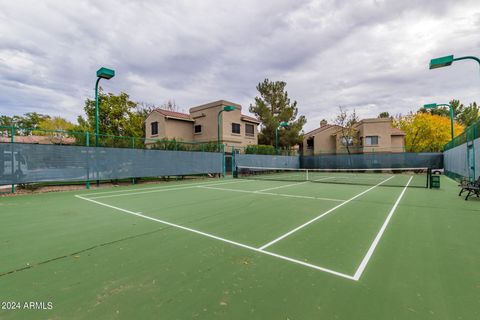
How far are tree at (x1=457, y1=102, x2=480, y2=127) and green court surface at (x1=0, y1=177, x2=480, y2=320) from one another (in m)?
61.7

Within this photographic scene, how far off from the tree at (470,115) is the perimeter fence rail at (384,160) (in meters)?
37.4

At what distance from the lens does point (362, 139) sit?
3394 centimetres

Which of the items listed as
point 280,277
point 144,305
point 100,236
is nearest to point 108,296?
point 144,305

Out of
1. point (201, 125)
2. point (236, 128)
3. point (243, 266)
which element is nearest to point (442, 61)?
point (243, 266)

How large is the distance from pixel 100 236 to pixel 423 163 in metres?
30.3

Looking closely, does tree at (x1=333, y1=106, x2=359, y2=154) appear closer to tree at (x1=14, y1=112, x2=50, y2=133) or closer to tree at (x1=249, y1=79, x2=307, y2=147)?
tree at (x1=249, y1=79, x2=307, y2=147)

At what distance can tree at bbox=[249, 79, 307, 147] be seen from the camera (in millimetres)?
37312

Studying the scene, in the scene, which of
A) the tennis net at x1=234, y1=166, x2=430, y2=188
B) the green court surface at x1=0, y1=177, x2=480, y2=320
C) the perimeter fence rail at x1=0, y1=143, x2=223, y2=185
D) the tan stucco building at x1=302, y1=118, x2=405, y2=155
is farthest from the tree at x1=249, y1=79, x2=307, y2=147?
the green court surface at x1=0, y1=177, x2=480, y2=320

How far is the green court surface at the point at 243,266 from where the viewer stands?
2369 millimetres

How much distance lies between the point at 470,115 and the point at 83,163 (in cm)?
6973

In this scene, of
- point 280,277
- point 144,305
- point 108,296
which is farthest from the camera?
point 280,277

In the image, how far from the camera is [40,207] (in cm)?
771

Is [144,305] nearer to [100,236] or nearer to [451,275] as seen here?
[100,236]

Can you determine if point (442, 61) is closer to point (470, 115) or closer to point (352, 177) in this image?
point (352, 177)
